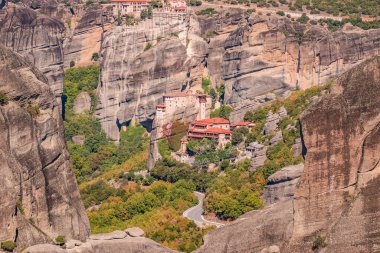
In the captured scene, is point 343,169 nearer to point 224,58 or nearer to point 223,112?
point 223,112

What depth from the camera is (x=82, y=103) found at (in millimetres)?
135625

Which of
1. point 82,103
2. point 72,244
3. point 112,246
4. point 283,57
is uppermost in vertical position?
point 112,246

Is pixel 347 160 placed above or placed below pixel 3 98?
above

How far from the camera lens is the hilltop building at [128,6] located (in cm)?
14238

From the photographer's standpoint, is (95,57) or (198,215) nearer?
(198,215)

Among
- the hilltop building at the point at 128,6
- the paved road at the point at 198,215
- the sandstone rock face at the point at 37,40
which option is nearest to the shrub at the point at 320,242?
the paved road at the point at 198,215

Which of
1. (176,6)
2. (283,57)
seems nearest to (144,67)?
(176,6)

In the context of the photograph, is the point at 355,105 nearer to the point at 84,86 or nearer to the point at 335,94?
the point at 335,94

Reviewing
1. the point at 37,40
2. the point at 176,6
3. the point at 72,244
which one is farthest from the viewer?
the point at 37,40

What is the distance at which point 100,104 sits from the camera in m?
134

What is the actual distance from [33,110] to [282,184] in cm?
2452

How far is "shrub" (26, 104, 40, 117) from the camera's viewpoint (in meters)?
65.8

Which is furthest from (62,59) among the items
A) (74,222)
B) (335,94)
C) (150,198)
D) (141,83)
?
(335,94)

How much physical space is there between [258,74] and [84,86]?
23647 mm
